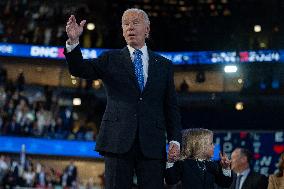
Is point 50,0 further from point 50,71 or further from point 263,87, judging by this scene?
point 263,87

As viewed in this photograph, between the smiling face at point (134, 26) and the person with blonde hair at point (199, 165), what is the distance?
1.09 meters

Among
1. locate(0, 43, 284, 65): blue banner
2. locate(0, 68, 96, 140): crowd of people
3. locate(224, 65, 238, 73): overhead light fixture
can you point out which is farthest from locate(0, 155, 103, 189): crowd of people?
locate(224, 65, 238, 73): overhead light fixture

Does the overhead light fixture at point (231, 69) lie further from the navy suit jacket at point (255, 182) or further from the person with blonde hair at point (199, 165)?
the person with blonde hair at point (199, 165)

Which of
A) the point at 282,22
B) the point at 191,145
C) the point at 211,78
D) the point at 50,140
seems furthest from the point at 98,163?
the point at 191,145

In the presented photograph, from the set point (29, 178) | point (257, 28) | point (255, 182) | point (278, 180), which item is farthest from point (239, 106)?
point (278, 180)

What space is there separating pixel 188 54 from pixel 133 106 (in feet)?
69.4

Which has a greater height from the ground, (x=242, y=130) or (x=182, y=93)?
(x=182, y=93)

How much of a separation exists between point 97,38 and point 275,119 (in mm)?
8693

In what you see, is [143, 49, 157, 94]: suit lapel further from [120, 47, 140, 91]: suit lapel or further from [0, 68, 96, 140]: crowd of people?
[0, 68, 96, 140]: crowd of people

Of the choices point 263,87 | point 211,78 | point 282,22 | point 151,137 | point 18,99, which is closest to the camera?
point 151,137

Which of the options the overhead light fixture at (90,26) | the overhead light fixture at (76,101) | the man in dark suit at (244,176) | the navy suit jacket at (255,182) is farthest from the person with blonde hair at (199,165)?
the overhead light fixture at (90,26)

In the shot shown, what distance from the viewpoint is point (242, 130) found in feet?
66.8

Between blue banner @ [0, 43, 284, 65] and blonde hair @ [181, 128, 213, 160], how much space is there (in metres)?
18.8

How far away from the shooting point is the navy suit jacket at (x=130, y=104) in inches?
120
